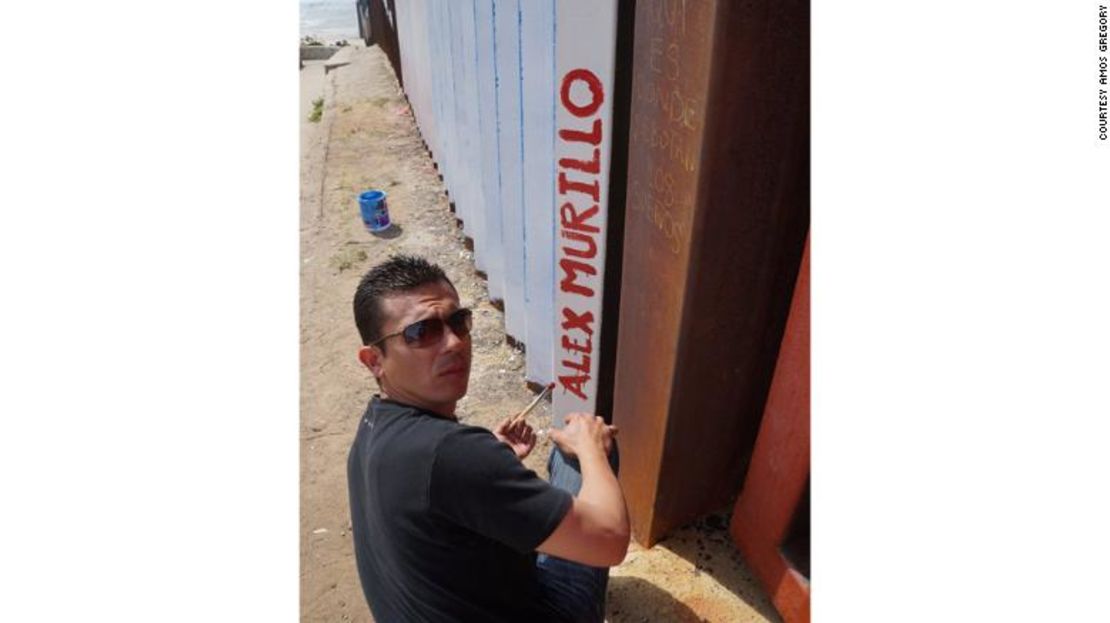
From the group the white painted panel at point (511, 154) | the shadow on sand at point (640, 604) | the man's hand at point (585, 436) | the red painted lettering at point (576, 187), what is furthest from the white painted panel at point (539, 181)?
the man's hand at point (585, 436)

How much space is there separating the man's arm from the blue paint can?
456cm

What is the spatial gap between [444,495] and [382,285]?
23.7 inches

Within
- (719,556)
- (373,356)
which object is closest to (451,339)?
(373,356)

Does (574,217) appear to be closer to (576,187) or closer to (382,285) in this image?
(576,187)

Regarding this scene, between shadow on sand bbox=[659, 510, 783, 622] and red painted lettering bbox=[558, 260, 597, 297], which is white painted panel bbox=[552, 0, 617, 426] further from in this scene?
shadow on sand bbox=[659, 510, 783, 622]

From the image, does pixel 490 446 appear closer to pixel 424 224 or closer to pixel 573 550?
pixel 573 550

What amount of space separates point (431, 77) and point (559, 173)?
141 inches

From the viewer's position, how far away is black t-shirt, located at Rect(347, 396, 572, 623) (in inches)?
57.6

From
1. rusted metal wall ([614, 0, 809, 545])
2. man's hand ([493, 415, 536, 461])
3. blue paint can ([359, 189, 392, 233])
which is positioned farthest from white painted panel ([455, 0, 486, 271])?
man's hand ([493, 415, 536, 461])

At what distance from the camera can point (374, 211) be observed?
591cm

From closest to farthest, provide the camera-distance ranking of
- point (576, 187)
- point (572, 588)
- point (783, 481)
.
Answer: point (572, 588) < point (783, 481) < point (576, 187)

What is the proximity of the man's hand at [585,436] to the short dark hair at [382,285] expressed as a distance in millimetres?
560

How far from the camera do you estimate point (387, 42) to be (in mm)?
11453

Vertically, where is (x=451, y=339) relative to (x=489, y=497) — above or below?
above
